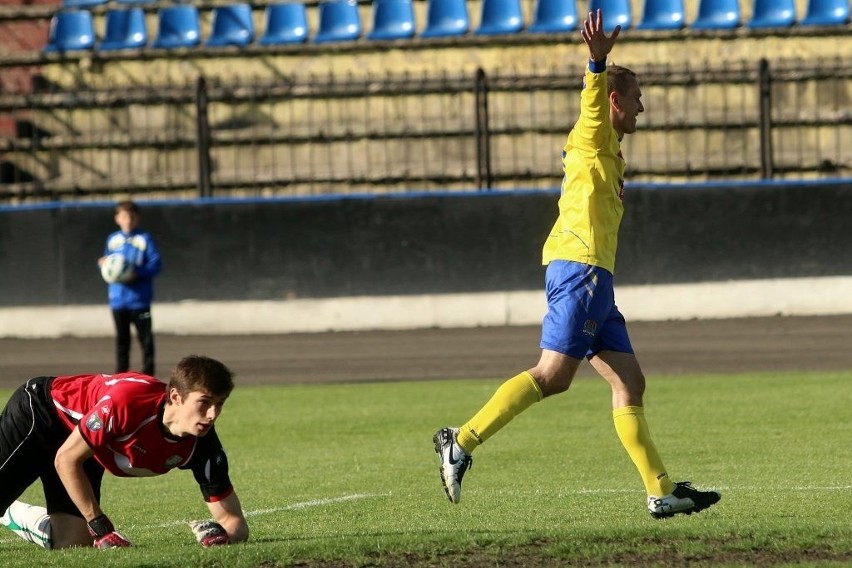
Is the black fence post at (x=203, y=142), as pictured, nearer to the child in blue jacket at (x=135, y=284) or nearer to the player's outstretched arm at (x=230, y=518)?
the child in blue jacket at (x=135, y=284)

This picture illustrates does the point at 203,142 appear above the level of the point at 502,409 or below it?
above

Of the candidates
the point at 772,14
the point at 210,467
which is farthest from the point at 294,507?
the point at 772,14

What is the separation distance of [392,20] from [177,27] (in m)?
3.60

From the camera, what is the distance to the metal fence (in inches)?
893

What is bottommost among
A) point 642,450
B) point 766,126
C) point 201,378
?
point 642,450

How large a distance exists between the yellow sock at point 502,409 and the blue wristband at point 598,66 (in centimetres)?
141

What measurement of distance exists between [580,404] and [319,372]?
4.08m

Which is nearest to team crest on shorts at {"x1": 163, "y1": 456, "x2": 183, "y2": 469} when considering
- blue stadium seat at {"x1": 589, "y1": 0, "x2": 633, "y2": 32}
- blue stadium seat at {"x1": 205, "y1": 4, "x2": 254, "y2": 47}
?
blue stadium seat at {"x1": 589, "y1": 0, "x2": 633, "y2": 32}

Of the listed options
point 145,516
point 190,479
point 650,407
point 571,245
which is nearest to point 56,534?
point 145,516

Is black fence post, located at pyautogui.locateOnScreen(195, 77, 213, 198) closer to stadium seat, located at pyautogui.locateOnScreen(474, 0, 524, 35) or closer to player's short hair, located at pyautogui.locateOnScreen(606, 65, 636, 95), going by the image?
stadium seat, located at pyautogui.locateOnScreen(474, 0, 524, 35)

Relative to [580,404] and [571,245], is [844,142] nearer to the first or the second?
[580,404]

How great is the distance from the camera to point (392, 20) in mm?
25562

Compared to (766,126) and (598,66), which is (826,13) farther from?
(598,66)

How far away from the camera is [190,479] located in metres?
10.7
